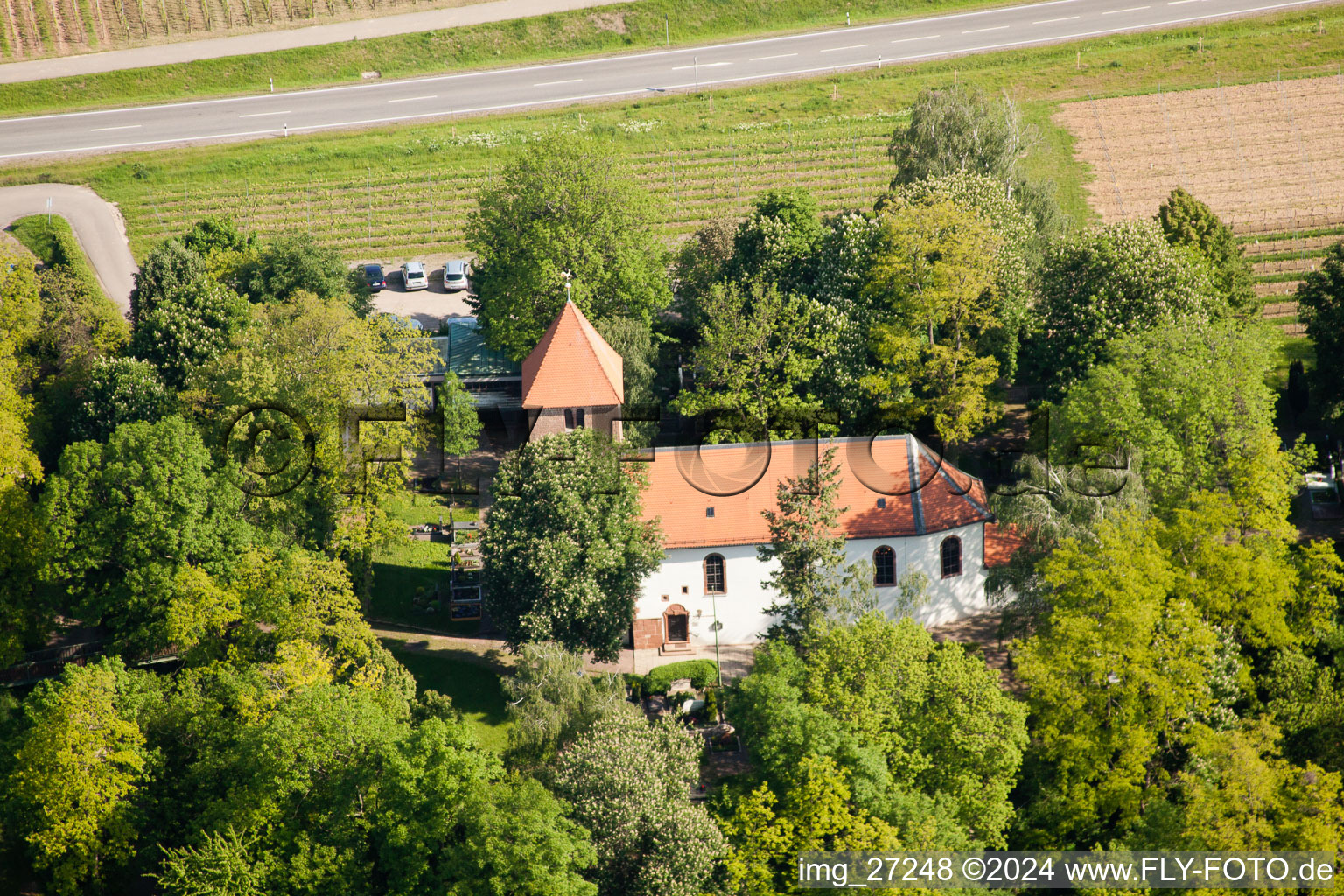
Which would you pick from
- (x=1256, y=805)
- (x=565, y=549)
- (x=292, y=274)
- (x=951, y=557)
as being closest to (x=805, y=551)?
(x=951, y=557)

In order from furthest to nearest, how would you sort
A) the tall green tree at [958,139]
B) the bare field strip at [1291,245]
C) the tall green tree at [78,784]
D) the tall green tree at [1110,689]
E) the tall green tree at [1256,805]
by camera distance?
the bare field strip at [1291,245]
the tall green tree at [958,139]
the tall green tree at [78,784]
the tall green tree at [1110,689]
the tall green tree at [1256,805]

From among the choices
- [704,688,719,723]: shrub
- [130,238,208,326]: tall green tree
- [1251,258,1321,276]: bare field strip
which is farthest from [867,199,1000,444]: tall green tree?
[130,238,208,326]: tall green tree

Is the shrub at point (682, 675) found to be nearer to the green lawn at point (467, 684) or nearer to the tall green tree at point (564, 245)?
the green lawn at point (467, 684)

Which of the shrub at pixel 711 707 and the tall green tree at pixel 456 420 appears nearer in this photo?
the shrub at pixel 711 707

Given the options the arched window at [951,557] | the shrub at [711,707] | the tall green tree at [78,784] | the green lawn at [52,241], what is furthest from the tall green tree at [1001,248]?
the green lawn at [52,241]

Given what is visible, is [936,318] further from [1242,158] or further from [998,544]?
[1242,158]

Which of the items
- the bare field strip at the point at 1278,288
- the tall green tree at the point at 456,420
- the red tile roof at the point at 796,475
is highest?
the bare field strip at the point at 1278,288
